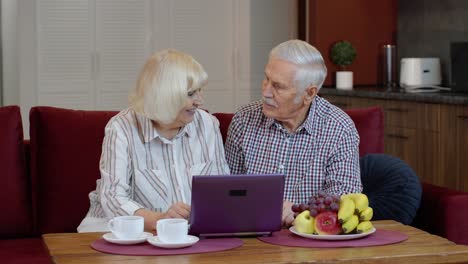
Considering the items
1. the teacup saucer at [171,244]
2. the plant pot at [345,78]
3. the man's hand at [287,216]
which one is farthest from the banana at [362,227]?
the plant pot at [345,78]

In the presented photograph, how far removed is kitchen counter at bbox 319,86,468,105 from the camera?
5.31 m

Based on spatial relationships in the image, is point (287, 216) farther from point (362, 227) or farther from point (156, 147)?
point (156, 147)

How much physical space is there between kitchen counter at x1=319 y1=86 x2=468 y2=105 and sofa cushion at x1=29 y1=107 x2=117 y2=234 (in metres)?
2.48

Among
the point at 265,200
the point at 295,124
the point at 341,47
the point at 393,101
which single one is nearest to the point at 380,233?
the point at 265,200

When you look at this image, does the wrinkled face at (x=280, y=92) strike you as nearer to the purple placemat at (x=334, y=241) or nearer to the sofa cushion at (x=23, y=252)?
the purple placemat at (x=334, y=241)

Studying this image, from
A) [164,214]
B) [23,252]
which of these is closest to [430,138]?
[23,252]

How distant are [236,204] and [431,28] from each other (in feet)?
13.9

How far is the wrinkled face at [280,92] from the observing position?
3203 millimetres

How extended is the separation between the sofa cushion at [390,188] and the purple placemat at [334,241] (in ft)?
1.95

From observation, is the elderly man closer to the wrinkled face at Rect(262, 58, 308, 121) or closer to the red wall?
the wrinkled face at Rect(262, 58, 308, 121)

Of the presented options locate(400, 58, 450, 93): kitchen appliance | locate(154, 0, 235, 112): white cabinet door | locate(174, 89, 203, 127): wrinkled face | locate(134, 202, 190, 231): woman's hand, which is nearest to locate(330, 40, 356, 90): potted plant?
locate(400, 58, 450, 93): kitchen appliance

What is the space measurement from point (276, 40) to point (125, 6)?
1.24 meters

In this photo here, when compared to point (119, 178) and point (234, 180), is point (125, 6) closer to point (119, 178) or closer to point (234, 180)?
point (119, 178)

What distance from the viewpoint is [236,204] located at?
2621mm
